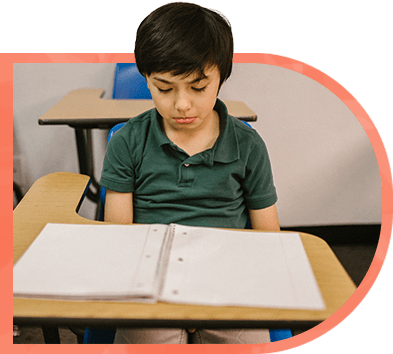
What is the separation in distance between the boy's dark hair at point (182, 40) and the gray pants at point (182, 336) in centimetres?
57

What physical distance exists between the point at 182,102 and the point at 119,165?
0.27 metres

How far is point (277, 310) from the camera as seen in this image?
0.50 m

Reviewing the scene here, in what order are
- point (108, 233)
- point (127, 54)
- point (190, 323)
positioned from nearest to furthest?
point (190, 323)
point (108, 233)
point (127, 54)

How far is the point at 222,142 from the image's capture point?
0.86 metres

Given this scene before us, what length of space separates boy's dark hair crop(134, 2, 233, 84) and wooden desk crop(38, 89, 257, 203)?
26.0 inches

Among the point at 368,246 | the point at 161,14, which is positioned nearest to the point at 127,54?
the point at 161,14

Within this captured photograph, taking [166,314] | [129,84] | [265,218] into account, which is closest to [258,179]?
[265,218]

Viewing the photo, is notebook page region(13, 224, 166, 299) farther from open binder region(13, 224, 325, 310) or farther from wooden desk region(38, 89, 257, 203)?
wooden desk region(38, 89, 257, 203)

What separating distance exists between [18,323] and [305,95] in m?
1.66

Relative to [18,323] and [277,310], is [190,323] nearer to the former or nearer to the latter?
[277,310]

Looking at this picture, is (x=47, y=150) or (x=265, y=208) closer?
(x=265, y=208)

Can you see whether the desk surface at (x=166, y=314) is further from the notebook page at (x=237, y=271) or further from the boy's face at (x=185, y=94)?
the boy's face at (x=185, y=94)

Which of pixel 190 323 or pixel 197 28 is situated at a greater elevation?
pixel 197 28

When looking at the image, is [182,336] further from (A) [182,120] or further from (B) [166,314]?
(A) [182,120]
